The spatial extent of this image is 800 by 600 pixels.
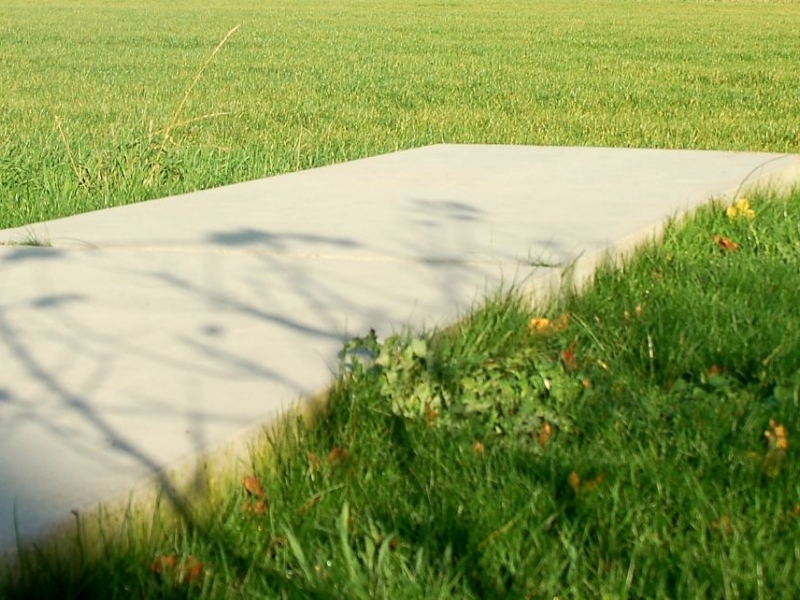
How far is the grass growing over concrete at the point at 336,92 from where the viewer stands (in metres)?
6.47

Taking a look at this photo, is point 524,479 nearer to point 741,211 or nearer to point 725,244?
point 725,244

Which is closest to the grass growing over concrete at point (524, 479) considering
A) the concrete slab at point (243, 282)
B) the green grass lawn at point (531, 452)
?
the green grass lawn at point (531, 452)

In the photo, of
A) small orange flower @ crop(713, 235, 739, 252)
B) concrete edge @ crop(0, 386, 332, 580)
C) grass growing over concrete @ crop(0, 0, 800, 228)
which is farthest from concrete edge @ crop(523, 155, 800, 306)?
grass growing over concrete @ crop(0, 0, 800, 228)

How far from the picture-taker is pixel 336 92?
13094 millimetres

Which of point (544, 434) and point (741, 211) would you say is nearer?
point (544, 434)

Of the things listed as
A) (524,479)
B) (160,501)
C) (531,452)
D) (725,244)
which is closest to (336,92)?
(725,244)

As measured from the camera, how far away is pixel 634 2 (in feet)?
123

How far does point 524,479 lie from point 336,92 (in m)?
10.9

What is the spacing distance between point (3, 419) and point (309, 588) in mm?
734

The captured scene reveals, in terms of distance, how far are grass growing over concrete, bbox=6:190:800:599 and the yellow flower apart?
4.61 ft

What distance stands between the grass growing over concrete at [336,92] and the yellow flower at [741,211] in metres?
2.35

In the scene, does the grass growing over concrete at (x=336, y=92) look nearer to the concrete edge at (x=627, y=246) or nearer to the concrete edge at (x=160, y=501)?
the concrete edge at (x=627, y=246)

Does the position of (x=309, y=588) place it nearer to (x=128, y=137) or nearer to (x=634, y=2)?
(x=128, y=137)

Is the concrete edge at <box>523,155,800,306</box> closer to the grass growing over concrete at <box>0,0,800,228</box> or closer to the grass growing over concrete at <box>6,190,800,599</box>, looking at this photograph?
the grass growing over concrete at <box>6,190,800,599</box>
